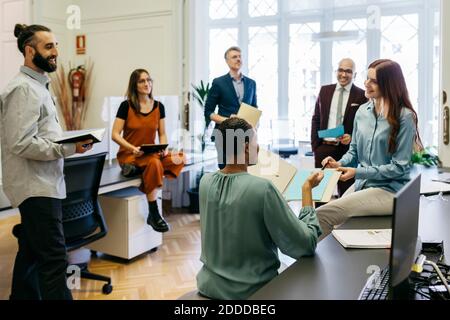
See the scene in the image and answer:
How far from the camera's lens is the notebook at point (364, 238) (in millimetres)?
1807

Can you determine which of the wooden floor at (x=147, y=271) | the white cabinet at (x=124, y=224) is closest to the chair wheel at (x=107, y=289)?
the wooden floor at (x=147, y=271)

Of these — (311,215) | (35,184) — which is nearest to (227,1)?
(35,184)

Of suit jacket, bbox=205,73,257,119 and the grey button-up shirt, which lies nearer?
the grey button-up shirt

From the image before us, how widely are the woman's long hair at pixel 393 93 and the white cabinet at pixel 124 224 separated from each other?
2125mm

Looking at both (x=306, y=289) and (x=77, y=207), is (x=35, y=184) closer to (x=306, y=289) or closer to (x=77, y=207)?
(x=77, y=207)

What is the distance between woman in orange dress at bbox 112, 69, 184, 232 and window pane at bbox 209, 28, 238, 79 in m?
2.35

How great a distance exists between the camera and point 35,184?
238 cm

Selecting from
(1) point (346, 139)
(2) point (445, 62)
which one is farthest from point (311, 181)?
(2) point (445, 62)

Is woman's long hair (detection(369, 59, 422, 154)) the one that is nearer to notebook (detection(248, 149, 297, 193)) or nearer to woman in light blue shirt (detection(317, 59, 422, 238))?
woman in light blue shirt (detection(317, 59, 422, 238))

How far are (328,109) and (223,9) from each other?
2901 mm

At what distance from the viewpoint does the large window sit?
17.9 ft

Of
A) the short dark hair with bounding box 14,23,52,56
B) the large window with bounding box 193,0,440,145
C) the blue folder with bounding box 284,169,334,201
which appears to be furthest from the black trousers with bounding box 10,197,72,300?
the large window with bounding box 193,0,440,145

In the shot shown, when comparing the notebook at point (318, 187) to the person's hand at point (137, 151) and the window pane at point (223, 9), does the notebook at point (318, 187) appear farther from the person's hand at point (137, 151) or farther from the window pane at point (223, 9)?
the window pane at point (223, 9)

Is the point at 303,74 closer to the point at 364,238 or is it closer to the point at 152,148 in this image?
the point at 152,148
